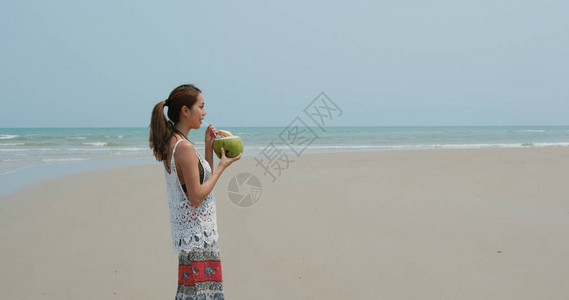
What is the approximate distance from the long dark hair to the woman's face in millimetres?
18

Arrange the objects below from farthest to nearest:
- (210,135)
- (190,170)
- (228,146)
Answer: (210,135)
(228,146)
(190,170)

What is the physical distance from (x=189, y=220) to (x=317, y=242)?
9.22 ft

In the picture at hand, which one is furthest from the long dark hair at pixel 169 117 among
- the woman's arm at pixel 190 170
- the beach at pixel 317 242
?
the beach at pixel 317 242

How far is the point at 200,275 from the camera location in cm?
206

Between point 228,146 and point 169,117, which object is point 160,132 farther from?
point 228,146

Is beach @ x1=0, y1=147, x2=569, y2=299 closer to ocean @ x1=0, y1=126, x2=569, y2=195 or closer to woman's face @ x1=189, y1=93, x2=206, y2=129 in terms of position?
woman's face @ x1=189, y1=93, x2=206, y2=129

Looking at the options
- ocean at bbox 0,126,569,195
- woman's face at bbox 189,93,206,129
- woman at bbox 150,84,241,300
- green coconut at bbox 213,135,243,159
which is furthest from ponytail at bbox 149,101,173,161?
ocean at bbox 0,126,569,195

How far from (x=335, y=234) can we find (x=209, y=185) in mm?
3190

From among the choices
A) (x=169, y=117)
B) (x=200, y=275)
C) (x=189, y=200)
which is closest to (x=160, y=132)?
(x=169, y=117)

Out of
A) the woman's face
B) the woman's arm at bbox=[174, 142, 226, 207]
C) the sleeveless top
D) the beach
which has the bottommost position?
the beach

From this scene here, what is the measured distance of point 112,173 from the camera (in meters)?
10.1

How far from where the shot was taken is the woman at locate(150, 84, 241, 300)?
1.95 meters

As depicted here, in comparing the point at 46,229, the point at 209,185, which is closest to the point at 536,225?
the point at 209,185

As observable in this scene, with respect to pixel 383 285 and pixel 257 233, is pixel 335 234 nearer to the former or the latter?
pixel 257 233
